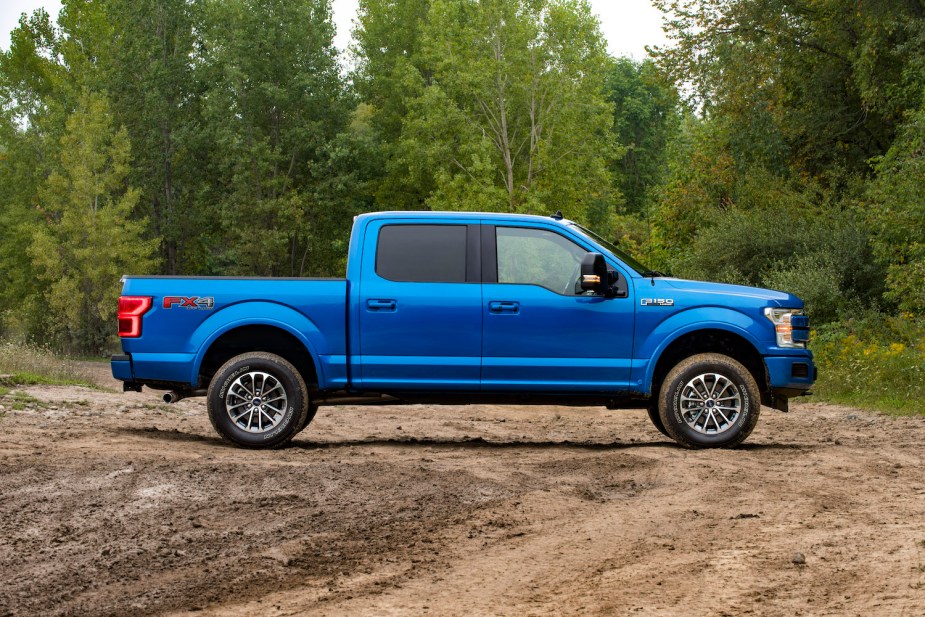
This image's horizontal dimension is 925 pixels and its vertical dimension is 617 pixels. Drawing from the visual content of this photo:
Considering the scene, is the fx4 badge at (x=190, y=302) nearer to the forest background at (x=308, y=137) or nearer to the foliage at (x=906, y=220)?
the foliage at (x=906, y=220)

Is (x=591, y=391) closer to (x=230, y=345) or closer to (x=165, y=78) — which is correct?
(x=230, y=345)

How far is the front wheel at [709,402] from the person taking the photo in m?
10.5

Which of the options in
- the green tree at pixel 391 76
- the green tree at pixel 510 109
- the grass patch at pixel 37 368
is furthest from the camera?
the green tree at pixel 391 76

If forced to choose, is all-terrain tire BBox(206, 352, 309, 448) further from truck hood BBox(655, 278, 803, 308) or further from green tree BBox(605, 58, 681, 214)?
green tree BBox(605, 58, 681, 214)

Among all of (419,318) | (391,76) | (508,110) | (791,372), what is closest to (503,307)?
(419,318)

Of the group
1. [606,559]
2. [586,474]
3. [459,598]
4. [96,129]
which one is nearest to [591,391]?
[586,474]

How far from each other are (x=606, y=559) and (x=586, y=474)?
310 cm

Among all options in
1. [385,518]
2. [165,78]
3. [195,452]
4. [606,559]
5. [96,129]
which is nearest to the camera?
[606,559]

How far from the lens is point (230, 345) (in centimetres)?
1066

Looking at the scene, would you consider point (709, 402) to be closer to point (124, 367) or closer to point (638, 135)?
point (124, 367)

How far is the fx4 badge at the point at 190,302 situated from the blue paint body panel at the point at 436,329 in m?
0.02

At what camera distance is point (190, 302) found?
34.1 feet

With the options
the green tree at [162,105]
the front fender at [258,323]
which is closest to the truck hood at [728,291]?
the front fender at [258,323]

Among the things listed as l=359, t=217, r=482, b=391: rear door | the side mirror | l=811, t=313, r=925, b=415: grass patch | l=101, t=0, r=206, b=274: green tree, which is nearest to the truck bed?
l=359, t=217, r=482, b=391: rear door
